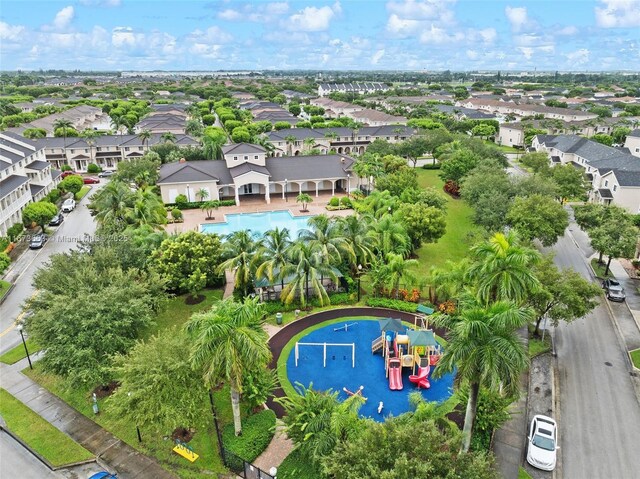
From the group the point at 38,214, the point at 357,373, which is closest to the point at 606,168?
the point at 357,373

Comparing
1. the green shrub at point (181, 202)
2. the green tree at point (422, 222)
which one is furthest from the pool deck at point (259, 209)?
the green tree at point (422, 222)

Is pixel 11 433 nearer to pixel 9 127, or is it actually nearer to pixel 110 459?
pixel 110 459

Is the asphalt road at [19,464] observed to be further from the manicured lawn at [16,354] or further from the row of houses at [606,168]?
the row of houses at [606,168]

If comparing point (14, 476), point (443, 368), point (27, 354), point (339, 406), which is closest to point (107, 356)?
point (14, 476)

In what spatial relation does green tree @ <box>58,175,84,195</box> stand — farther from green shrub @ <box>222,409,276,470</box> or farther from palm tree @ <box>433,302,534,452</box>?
palm tree @ <box>433,302,534,452</box>

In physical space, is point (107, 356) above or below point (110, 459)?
above

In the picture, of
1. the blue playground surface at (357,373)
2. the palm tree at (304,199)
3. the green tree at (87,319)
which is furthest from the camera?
the palm tree at (304,199)

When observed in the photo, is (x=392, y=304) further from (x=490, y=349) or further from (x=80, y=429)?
(x=80, y=429)

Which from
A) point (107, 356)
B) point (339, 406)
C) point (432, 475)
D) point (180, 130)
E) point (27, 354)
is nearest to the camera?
point (432, 475)
